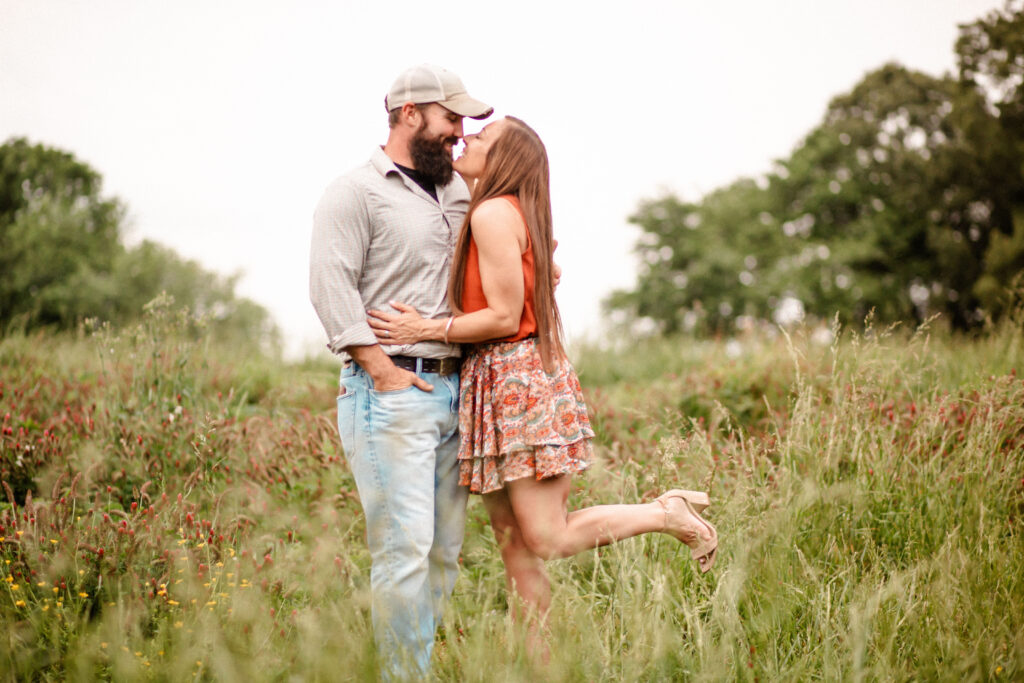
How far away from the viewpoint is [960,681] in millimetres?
2645

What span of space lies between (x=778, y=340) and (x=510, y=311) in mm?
5799

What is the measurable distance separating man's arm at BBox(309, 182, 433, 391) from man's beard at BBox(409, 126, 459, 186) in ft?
1.13

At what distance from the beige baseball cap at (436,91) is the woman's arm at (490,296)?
475mm

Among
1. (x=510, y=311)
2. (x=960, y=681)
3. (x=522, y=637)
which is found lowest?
(x=960, y=681)

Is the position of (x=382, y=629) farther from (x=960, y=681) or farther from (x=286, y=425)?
(x=286, y=425)

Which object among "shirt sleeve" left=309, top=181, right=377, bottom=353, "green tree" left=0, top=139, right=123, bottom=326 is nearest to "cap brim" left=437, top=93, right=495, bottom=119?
"shirt sleeve" left=309, top=181, right=377, bottom=353

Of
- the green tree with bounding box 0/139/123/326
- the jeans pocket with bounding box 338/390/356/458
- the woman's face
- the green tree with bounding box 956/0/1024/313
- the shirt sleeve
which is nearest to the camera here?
the shirt sleeve

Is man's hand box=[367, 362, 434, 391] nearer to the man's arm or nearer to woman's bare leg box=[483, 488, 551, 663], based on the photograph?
the man's arm

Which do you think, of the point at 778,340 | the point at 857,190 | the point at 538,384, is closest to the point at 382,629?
the point at 538,384

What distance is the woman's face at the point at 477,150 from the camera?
3.16 meters

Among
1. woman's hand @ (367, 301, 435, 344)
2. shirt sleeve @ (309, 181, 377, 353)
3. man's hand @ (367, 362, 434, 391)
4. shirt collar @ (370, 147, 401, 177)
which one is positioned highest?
shirt collar @ (370, 147, 401, 177)

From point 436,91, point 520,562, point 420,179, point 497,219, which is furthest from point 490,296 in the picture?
point 520,562

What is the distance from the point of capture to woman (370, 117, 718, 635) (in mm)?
2973

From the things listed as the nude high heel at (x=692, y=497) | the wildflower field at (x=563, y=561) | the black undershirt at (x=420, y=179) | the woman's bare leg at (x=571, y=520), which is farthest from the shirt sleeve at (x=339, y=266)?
the nude high heel at (x=692, y=497)
